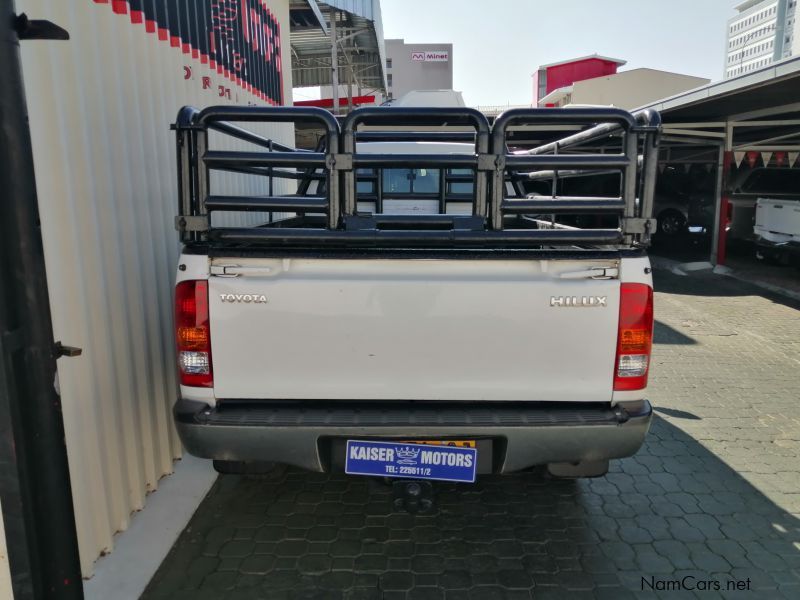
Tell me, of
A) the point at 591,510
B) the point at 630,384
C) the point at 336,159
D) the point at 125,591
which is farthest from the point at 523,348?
the point at 125,591

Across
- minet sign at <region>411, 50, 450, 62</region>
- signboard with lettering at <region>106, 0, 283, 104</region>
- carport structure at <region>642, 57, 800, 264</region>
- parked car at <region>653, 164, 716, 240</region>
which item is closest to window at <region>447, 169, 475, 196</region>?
signboard with lettering at <region>106, 0, 283, 104</region>

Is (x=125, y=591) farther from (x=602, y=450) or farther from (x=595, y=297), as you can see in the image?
(x=595, y=297)

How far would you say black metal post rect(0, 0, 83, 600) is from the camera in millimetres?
1717

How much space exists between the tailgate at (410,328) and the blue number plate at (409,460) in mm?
240

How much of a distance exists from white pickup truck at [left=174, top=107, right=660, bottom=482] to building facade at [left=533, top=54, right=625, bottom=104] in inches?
1684

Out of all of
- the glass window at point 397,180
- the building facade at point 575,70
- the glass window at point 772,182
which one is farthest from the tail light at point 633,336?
the building facade at point 575,70

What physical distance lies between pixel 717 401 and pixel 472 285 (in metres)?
3.66

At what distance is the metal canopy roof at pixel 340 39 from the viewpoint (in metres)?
12.0

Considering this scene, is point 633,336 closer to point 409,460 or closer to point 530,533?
point 409,460

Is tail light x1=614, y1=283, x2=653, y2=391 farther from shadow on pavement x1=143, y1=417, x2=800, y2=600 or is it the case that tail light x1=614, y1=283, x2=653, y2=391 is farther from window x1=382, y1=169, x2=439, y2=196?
window x1=382, y1=169, x2=439, y2=196

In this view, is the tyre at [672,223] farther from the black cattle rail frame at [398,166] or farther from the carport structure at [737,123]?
the black cattle rail frame at [398,166]

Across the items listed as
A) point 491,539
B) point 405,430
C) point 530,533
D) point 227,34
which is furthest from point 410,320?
point 227,34

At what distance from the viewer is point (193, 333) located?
2.53 metres

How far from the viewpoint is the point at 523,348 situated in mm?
2547
